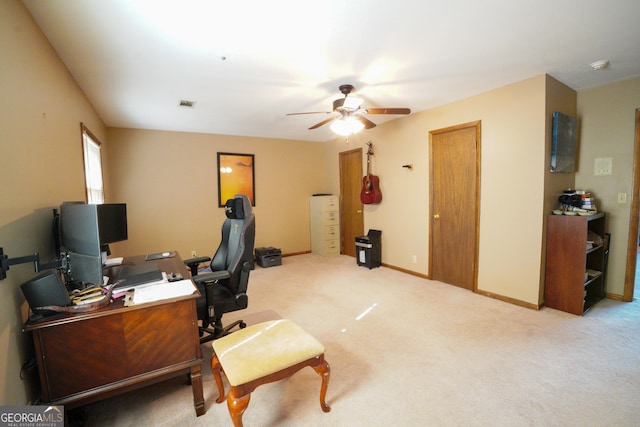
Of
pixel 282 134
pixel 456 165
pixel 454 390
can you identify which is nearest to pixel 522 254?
pixel 456 165

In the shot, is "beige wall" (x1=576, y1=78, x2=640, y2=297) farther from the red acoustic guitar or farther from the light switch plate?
the red acoustic guitar

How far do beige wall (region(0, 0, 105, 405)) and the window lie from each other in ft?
3.11

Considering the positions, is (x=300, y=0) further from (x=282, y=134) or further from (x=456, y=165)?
(x=282, y=134)

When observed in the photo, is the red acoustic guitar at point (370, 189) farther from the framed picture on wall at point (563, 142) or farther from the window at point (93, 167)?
the window at point (93, 167)

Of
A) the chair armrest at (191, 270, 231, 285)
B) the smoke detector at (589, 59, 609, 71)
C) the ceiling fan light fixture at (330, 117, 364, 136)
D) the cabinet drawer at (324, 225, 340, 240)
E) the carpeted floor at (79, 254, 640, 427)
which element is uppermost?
the smoke detector at (589, 59, 609, 71)

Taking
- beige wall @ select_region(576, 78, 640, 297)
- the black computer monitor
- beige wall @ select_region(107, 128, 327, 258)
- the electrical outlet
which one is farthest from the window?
the electrical outlet

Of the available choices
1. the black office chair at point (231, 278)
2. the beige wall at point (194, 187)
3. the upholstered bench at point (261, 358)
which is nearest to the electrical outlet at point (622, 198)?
the upholstered bench at point (261, 358)

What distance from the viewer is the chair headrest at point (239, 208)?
245 cm

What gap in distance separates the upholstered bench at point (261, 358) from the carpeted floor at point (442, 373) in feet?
0.82

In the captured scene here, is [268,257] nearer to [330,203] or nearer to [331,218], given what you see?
[331,218]

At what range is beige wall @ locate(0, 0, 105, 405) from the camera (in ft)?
4.25

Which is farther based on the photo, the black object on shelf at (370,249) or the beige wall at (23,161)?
the black object on shelf at (370,249)

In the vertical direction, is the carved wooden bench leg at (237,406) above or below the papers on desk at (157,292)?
below

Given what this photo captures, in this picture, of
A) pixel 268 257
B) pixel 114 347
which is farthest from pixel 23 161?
pixel 268 257
